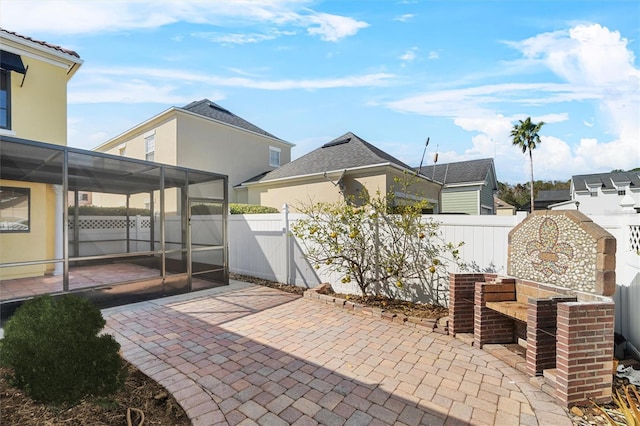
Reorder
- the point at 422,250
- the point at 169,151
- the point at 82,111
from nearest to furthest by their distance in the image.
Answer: the point at 422,250 → the point at 82,111 → the point at 169,151

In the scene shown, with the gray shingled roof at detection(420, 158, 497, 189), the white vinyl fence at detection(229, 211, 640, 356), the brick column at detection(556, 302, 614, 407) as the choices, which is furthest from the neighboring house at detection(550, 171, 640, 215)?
the brick column at detection(556, 302, 614, 407)

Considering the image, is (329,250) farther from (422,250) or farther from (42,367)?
(42,367)

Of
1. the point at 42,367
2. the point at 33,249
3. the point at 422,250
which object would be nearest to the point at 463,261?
the point at 422,250

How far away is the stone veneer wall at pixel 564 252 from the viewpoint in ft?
9.66

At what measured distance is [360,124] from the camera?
48.8 ft

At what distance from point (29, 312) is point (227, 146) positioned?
13.2m

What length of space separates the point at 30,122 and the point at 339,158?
9547 millimetres

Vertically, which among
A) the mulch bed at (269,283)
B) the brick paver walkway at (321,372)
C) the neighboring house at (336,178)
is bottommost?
the mulch bed at (269,283)

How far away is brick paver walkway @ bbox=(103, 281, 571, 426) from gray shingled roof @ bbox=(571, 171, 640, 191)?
3439cm

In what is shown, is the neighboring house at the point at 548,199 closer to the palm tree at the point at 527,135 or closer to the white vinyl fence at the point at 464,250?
the palm tree at the point at 527,135

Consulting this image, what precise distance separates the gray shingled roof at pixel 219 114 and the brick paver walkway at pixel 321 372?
11.7m

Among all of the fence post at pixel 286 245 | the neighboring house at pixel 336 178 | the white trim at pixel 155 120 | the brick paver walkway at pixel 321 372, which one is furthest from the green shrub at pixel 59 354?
the white trim at pixel 155 120

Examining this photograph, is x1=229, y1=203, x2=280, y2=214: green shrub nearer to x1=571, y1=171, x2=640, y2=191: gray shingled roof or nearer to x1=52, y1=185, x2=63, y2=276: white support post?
x1=52, y1=185, x2=63, y2=276: white support post

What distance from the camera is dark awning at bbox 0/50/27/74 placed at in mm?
6918
